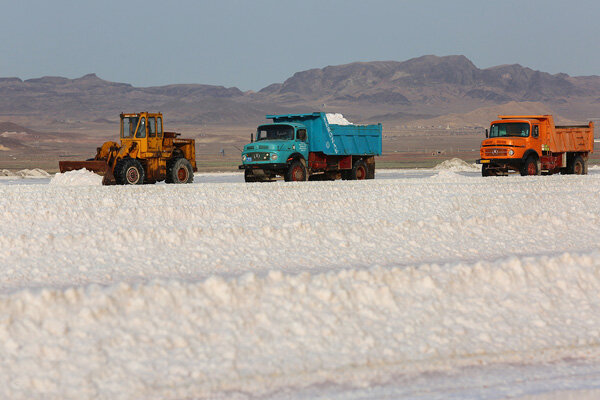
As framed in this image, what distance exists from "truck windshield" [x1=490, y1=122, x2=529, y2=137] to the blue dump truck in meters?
5.48

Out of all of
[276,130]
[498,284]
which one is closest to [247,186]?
[276,130]

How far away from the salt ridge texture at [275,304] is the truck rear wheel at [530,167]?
560 inches

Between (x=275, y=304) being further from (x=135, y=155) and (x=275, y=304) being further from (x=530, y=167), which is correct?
(x=530, y=167)

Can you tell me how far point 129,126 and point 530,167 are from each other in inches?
605

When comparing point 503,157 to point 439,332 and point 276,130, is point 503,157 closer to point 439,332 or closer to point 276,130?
point 276,130

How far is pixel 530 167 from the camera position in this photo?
1174 inches

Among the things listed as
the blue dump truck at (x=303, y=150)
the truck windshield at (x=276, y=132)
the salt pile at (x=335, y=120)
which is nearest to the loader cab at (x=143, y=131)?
the blue dump truck at (x=303, y=150)

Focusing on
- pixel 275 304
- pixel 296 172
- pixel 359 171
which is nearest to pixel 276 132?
pixel 296 172

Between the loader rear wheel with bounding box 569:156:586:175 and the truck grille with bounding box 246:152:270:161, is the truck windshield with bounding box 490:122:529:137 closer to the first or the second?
the loader rear wheel with bounding box 569:156:586:175

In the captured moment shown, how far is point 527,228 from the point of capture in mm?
15664

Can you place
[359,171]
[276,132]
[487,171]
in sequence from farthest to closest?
1. [487,171]
2. [359,171]
3. [276,132]

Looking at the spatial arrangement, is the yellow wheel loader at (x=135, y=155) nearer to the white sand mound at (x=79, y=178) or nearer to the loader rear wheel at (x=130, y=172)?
the loader rear wheel at (x=130, y=172)

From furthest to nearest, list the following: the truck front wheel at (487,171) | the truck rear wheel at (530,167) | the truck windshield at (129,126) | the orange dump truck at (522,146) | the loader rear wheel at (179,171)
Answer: the truck front wheel at (487,171) < the truck rear wheel at (530,167) < the orange dump truck at (522,146) < the loader rear wheel at (179,171) < the truck windshield at (129,126)

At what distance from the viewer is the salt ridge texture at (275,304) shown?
7.21 m
